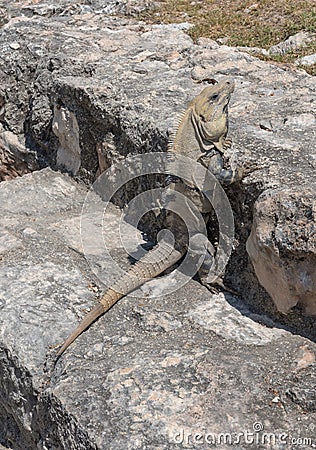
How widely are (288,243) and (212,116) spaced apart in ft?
3.62

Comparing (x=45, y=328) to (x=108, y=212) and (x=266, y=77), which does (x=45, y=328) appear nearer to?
(x=108, y=212)

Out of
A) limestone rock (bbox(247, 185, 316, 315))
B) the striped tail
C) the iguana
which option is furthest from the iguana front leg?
limestone rock (bbox(247, 185, 316, 315))

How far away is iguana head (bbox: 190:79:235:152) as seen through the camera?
404 centimetres

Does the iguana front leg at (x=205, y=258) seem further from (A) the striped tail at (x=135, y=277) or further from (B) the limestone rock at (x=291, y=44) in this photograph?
(B) the limestone rock at (x=291, y=44)

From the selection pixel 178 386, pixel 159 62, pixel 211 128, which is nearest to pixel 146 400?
pixel 178 386

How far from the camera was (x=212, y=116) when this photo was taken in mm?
4082

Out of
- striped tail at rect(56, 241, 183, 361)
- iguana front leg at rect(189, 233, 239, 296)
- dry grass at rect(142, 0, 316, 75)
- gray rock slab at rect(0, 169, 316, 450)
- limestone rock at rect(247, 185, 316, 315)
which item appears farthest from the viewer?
dry grass at rect(142, 0, 316, 75)

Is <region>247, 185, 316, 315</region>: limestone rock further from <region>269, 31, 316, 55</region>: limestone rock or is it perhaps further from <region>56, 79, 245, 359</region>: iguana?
<region>269, 31, 316, 55</region>: limestone rock

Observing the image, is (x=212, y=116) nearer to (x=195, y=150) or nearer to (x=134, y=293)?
(x=195, y=150)

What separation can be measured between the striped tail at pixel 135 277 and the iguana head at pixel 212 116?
2.30 ft

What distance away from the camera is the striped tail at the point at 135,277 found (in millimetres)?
3629

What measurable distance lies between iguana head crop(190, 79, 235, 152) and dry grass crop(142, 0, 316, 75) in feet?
8.30

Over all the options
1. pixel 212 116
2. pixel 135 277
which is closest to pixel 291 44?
pixel 212 116

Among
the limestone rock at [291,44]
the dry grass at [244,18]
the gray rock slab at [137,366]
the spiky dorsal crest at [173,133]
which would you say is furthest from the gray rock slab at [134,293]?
the dry grass at [244,18]
